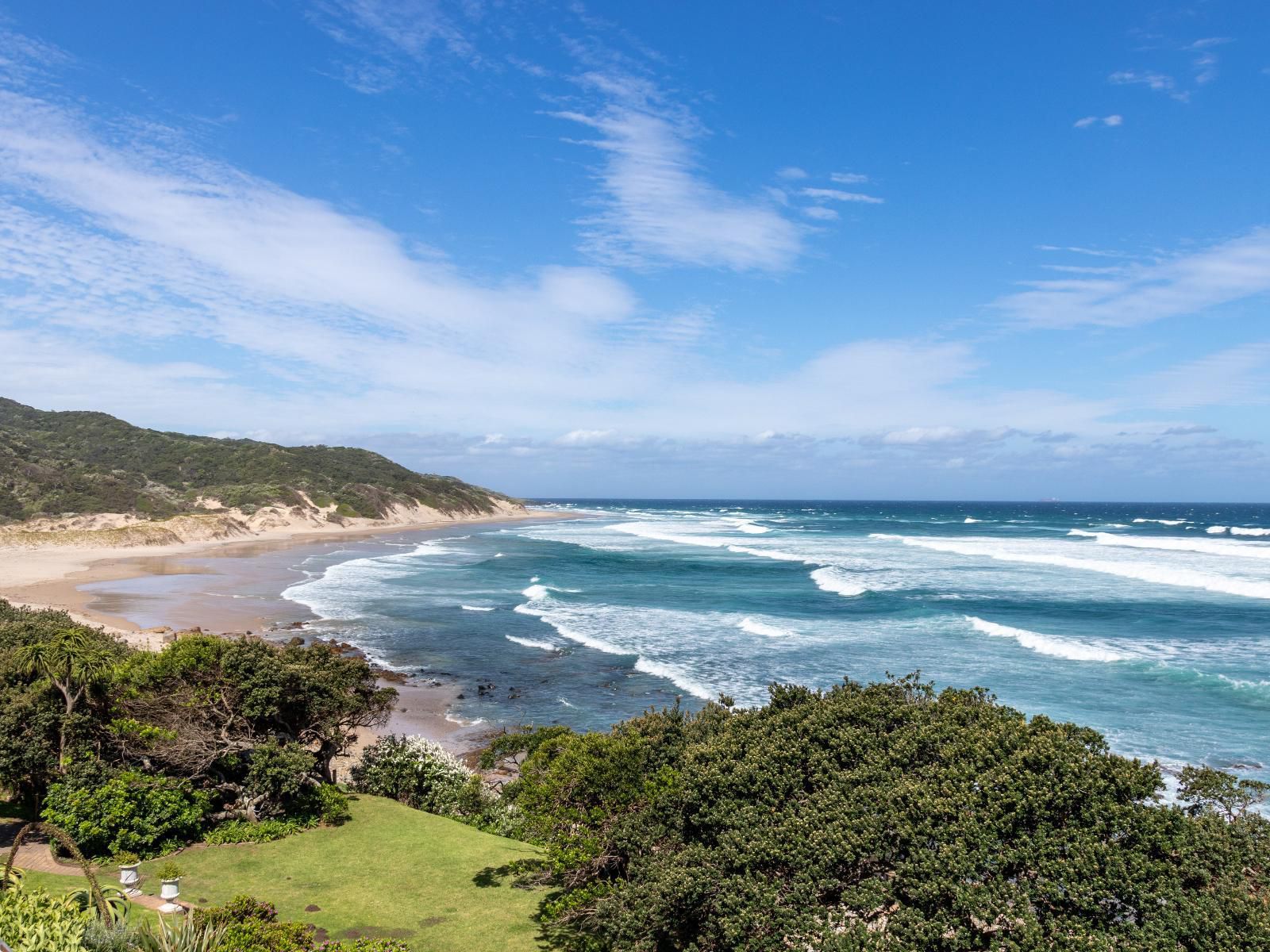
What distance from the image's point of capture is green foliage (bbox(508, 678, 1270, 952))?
7715 mm

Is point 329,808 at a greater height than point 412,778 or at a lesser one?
greater

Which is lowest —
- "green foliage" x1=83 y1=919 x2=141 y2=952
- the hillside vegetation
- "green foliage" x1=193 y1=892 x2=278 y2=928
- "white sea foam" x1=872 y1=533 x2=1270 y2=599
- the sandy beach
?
the sandy beach

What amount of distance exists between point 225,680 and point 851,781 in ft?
43.3

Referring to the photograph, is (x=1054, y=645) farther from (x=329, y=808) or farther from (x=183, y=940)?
(x=183, y=940)

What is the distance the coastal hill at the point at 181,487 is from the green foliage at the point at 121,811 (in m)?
65.2

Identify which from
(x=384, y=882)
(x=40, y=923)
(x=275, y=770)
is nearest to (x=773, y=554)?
(x=275, y=770)

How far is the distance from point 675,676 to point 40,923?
2389cm

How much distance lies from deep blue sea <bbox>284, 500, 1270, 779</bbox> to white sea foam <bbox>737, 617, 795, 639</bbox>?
0.66ft

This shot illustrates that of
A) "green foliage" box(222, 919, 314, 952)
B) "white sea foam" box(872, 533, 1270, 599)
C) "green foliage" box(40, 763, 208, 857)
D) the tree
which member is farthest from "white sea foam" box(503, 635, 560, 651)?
"white sea foam" box(872, 533, 1270, 599)

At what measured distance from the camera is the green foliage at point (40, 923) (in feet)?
24.5

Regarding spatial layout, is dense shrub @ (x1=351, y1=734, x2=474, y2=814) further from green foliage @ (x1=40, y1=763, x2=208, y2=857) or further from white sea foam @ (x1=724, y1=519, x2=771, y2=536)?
white sea foam @ (x1=724, y1=519, x2=771, y2=536)

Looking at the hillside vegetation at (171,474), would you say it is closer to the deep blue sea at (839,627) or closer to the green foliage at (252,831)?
the deep blue sea at (839,627)

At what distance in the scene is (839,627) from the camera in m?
38.3

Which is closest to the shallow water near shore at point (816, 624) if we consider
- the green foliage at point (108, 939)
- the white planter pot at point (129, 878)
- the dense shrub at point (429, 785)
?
the dense shrub at point (429, 785)
